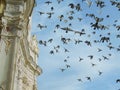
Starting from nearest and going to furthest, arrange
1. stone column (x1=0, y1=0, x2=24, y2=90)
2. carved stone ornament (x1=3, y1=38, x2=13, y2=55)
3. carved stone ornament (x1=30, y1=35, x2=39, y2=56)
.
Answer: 1. stone column (x1=0, y1=0, x2=24, y2=90)
2. carved stone ornament (x1=3, y1=38, x2=13, y2=55)
3. carved stone ornament (x1=30, y1=35, x2=39, y2=56)

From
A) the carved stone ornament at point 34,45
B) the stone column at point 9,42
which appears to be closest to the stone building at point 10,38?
the stone column at point 9,42

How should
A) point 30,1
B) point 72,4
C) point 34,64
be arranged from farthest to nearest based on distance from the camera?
1. point 34,64
2. point 30,1
3. point 72,4

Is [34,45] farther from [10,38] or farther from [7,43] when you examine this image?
[7,43]

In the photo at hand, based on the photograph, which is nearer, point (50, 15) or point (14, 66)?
point (50, 15)

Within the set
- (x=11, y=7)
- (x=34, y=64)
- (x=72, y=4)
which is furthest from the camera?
(x=34, y=64)

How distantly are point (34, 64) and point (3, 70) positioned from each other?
11.8 metres

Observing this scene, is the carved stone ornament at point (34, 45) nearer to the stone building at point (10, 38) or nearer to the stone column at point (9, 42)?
the stone building at point (10, 38)

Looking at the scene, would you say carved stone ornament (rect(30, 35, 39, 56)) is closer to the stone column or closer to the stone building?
the stone building

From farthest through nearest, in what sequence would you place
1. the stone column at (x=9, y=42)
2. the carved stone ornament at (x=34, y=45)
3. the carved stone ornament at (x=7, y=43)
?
the carved stone ornament at (x=34, y=45) → the carved stone ornament at (x=7, y=43) → the stone column at (x=9, y=42)

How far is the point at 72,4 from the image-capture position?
18766 mm

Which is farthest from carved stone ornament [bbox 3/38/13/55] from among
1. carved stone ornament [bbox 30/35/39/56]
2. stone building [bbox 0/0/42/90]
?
carved stone ornament [bbox 30/35/39/56]

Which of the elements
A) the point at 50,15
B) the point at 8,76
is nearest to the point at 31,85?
the point at 8,76

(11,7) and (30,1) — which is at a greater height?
(30,1)

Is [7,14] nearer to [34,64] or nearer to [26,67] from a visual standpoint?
[26,67]
